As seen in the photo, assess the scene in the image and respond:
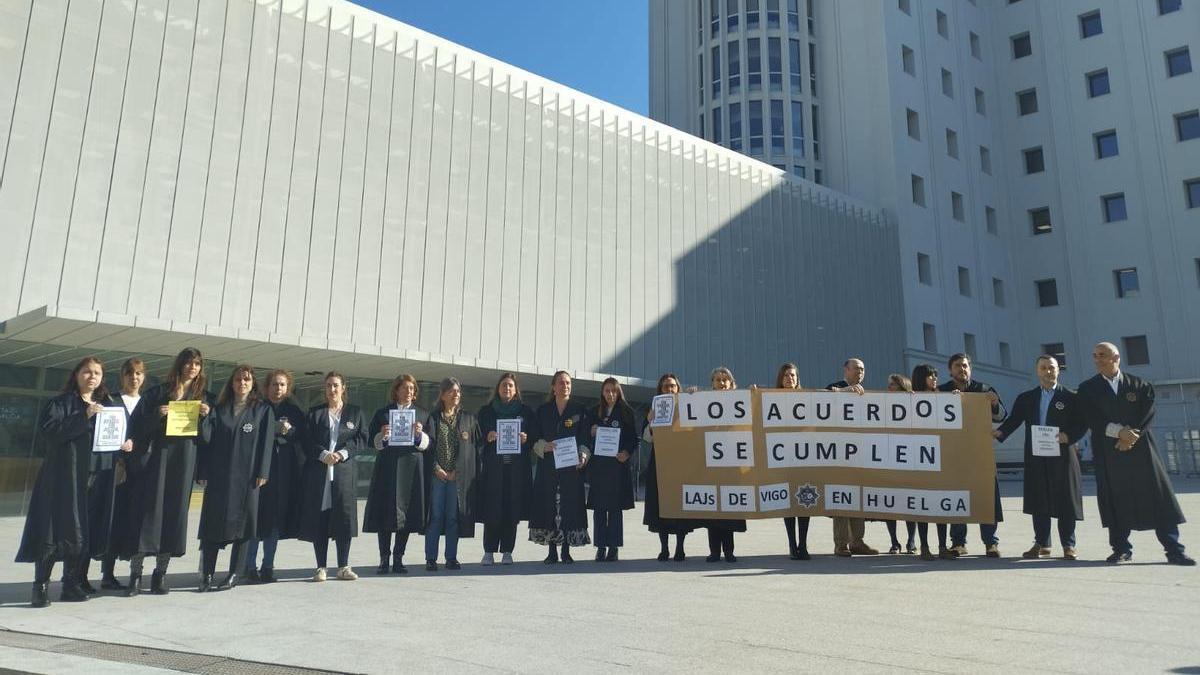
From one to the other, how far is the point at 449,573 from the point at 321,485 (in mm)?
1500

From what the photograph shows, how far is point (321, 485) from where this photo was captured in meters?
7.69

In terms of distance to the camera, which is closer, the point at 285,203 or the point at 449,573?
Answer: the point at 449,573

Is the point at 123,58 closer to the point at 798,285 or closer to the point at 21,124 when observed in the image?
the point at 21,124

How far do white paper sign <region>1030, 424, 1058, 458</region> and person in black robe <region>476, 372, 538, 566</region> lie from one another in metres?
5.32

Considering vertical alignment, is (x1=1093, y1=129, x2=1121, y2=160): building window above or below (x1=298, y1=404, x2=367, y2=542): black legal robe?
above

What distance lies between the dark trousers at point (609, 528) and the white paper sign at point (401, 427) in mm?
2169

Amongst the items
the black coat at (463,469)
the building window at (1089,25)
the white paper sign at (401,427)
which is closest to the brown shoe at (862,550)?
the black coat at (463,469)

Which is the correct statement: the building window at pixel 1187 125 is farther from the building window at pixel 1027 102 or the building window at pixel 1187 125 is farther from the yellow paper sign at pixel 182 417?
the yellow paper sign at pixel 182 417

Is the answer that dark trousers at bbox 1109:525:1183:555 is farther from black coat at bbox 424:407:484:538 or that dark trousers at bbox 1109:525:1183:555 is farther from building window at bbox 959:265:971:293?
building window at bbox 959:265:971:293

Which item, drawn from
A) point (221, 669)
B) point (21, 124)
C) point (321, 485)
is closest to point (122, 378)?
point (321, 485)

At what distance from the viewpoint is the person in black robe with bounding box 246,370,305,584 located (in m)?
7.46

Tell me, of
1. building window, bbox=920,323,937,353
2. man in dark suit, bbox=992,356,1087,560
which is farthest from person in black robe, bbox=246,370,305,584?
building window, bbox=920,323,937,353

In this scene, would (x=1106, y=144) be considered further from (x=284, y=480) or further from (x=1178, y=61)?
(x=284, y=480)

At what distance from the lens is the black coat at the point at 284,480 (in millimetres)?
7484
